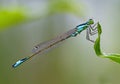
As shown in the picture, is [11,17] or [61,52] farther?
[61,52]

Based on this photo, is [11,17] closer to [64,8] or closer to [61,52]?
[64,8]

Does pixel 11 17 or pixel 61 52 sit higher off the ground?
pixel 11 17

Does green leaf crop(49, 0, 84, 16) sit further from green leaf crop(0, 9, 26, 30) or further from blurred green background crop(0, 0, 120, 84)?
blurred green background crop(0, 0, 120, 84)

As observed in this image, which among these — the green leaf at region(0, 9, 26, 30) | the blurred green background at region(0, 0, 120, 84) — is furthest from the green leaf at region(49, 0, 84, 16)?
the blurred green background at region(0, 0, 120, 84)

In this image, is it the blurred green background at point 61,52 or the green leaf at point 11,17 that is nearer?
the green leaf at point 11,17

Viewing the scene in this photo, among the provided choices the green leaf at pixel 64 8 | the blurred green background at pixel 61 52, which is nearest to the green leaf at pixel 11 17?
the green leaf at pixel 64 8

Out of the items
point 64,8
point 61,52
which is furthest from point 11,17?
point 61,52

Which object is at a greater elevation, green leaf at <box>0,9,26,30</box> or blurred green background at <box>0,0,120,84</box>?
green leaf at <box>0,9,26,30</box>

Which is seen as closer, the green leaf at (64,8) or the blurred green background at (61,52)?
the green leaf at (64,8)

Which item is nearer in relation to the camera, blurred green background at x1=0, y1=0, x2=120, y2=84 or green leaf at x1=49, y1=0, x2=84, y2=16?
green leaf at x1=49, y1=0, x2=84, y2=16

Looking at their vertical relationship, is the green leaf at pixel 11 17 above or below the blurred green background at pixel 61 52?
above

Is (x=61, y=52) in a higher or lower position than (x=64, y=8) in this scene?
lower

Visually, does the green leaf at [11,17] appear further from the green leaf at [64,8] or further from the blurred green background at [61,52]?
the blurred green background at [61,52]
